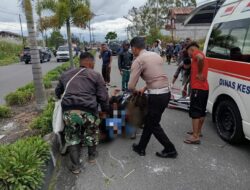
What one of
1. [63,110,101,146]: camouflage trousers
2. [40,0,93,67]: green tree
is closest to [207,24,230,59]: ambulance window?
[63,110,101,146]: camouflage trousers

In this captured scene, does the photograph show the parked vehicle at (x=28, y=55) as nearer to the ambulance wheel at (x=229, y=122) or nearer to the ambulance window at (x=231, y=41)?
the ambulance window at (x=231, y=41)

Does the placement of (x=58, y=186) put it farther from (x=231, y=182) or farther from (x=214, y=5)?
(x=214, y=5)

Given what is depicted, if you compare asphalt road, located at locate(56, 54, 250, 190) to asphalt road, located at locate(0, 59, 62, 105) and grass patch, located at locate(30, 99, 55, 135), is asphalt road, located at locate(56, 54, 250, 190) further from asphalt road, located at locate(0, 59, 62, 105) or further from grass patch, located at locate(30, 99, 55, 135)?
asphalt road, located at locate(0, 59, 62, 105)

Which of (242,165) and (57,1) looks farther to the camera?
(57,1)

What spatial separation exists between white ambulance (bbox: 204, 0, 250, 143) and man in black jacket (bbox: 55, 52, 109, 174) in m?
2.02

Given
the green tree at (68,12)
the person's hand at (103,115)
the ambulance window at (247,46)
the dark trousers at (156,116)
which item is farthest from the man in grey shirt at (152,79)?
the green tree at (68,12)

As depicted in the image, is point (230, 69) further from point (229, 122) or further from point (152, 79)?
point (152, 79)

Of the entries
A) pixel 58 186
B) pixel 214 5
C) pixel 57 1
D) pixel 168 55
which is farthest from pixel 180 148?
pixel 168 55

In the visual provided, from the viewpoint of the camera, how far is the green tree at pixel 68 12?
38.2ft

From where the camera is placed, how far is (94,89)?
385 centimetres

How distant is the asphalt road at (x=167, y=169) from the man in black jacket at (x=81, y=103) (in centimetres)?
35

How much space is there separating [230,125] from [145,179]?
1935 mm

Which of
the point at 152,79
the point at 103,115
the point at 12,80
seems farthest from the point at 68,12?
the point at 152,79

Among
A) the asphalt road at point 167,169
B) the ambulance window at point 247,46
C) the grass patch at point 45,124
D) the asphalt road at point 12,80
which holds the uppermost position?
the ambulance window at point 247,46
